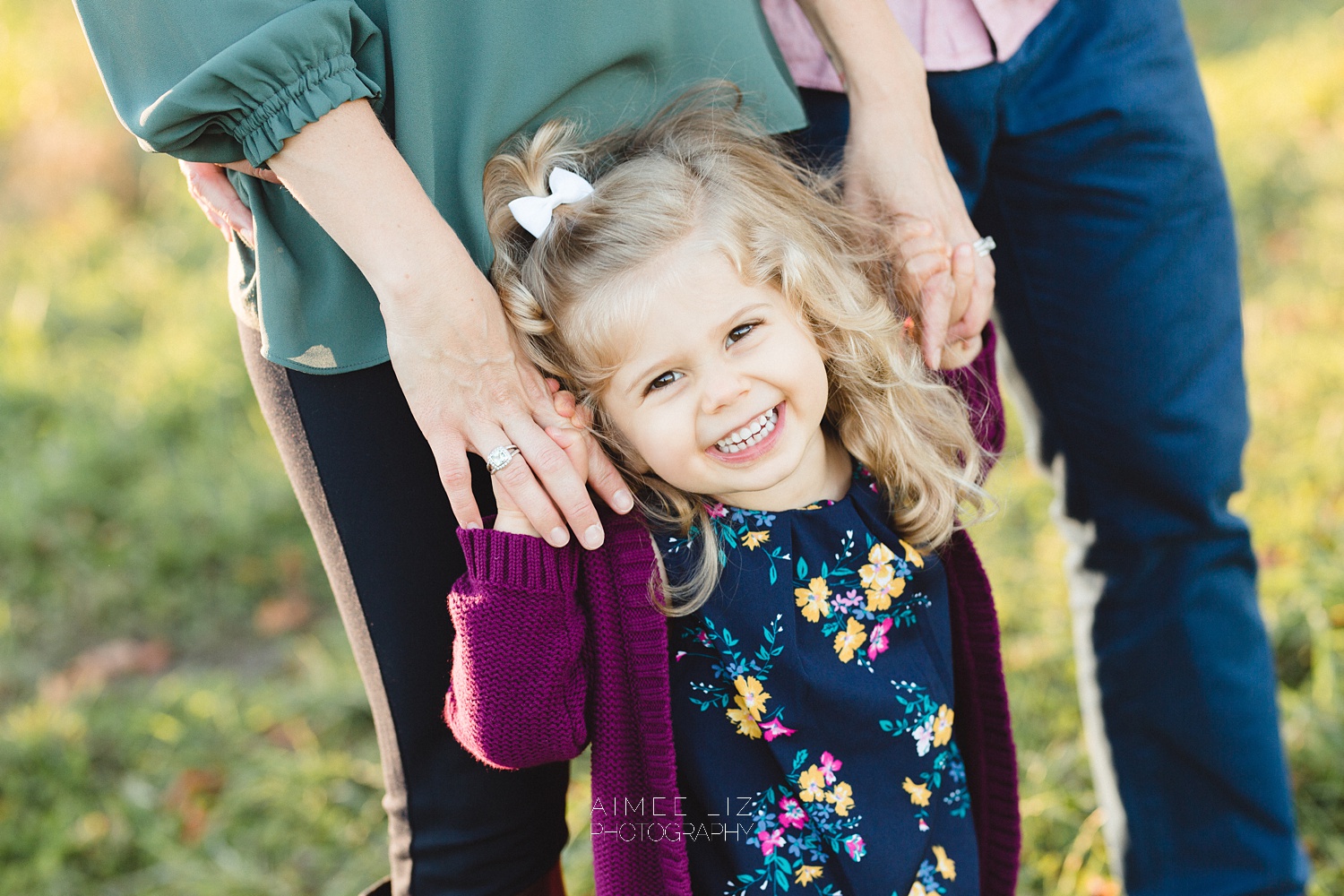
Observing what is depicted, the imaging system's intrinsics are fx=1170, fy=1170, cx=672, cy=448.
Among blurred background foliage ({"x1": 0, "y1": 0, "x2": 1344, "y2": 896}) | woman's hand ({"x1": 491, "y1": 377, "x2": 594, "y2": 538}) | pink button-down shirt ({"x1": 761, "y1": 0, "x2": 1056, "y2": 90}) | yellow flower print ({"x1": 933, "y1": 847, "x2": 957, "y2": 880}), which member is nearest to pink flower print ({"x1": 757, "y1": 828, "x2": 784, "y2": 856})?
yellow flower print ({"x1": 933, "y1": 847, "x2": 957, "y2": 880})

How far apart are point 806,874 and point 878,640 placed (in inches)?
11.6

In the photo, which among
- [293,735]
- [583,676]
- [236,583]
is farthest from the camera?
[236,583]

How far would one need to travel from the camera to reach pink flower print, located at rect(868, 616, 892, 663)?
143 centimetres

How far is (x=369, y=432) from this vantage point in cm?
130

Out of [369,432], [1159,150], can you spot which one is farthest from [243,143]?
[1159,150]

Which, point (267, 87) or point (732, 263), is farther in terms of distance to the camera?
point (732, 263)

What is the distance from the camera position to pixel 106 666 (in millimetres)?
3014

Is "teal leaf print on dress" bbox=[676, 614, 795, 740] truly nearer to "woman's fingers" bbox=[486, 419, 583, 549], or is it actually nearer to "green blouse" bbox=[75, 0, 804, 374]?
"woman's fingers" bbox=[486, 419, 583, 549]

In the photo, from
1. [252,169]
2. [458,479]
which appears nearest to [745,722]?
[458,479]

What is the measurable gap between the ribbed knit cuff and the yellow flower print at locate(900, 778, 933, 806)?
53 centimetres

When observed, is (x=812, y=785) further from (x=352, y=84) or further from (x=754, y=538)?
(x=352, y=84)

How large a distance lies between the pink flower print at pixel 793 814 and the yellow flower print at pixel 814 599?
23 centimetres

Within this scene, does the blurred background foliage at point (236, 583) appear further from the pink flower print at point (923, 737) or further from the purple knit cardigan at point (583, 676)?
the purple knit cardigan at point (583, 676)

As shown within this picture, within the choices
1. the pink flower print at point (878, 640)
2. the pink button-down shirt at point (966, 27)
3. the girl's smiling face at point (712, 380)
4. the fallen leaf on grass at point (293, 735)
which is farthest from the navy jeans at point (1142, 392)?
the fallen leaf on grass at point (293, 735)
